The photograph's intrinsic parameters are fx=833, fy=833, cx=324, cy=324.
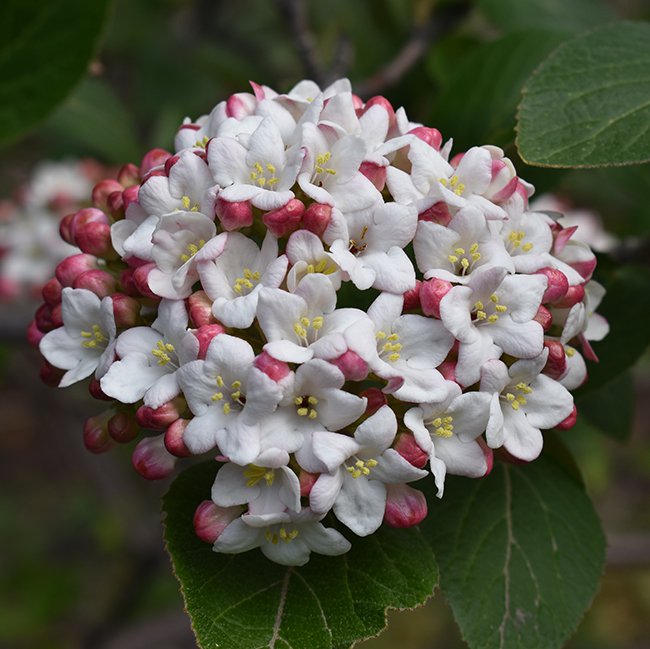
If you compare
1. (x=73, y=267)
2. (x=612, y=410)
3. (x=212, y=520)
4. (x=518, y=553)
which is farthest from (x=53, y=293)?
(x=612, y=410)

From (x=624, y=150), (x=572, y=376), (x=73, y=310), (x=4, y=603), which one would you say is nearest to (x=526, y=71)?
(x=624, y=150)

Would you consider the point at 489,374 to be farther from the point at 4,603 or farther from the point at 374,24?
the point at 4,603

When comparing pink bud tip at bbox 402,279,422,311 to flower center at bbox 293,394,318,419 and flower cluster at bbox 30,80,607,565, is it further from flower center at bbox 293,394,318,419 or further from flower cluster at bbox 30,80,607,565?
flower center at bbox 293,394,318,419

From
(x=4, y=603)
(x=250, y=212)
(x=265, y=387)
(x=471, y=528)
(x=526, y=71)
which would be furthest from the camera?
(x=4, y=603)

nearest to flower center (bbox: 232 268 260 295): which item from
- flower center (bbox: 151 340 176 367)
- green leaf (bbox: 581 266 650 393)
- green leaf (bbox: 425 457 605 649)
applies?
flower center (bbox: 151 340 176 367)

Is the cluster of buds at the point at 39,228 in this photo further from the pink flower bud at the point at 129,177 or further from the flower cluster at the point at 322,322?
the flower cluster at the point at 322,322

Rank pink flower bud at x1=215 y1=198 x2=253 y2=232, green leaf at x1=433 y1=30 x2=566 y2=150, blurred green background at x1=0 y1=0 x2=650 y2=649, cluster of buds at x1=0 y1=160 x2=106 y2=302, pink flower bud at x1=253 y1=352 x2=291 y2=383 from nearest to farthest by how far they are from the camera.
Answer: pink flower bud at x1=253 y1=352 x2=291 y2=383
pink flower bud at x1=215 y1=198 x2=253 y2=232
green leaf at x1=433 y1=30 x2=566 y2=150
blurred green background at x1=0 y1=0 x2=650 y2=649
cluster of buds at x1=0 y1=160 x2=106 y2=302

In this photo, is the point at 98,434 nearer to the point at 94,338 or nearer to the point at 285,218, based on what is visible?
the point at 94,338
